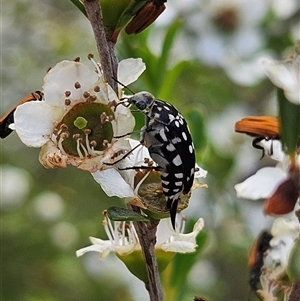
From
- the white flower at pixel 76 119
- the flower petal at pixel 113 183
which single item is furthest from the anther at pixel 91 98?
the flower petal at pixel 113 183

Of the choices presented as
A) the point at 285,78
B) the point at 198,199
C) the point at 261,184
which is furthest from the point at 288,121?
the point at 198,199

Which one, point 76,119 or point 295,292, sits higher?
point 76,119

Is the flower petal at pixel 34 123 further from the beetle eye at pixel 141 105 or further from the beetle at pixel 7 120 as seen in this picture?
the beetle eye at pixel 141 105

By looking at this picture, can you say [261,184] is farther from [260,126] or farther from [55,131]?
[55,131]

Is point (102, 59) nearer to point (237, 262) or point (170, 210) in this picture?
point (170, 210)

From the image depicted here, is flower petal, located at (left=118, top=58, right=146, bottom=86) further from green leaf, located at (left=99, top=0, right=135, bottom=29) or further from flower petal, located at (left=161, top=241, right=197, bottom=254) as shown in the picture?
flower petal, located at (left=161, top=241, right=197, bottom=254)

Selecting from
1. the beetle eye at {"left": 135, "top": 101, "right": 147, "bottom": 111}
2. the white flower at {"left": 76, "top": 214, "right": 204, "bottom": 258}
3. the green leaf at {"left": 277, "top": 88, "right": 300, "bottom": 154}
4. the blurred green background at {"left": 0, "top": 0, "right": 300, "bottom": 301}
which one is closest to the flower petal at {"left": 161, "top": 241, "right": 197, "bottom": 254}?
the white flower at {"left": 76, "top": 214, "right": 204, "bottom": 258}
